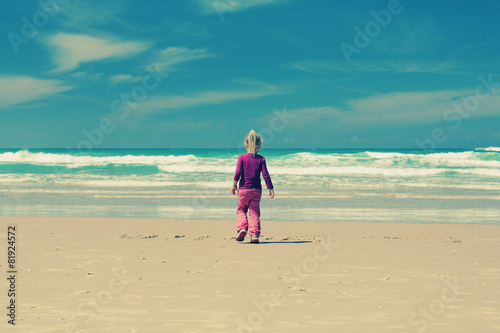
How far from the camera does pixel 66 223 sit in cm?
1016

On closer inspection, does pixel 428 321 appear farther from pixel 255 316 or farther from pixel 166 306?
pixel 166 306

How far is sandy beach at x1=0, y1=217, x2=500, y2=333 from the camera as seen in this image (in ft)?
12.9

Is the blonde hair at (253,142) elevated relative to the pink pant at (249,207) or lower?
elevated

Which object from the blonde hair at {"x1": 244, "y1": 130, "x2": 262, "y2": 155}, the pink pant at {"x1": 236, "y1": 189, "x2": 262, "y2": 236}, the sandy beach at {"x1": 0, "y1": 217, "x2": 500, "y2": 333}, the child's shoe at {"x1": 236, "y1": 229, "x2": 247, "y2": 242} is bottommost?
the sandy beach at {"x1": 0, "y1": 217, "x2": 500, "y2": 333}

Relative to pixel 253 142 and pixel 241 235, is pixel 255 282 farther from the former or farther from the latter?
pixel 253 142

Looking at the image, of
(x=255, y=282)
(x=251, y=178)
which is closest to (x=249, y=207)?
(x=251, y=178)

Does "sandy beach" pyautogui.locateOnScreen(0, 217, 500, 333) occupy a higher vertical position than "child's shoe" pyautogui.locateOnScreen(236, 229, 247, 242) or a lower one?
lower

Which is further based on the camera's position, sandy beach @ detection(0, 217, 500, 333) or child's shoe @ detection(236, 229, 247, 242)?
child's shoe @ detection(236, 229, 247, 242)

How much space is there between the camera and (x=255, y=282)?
5.17m

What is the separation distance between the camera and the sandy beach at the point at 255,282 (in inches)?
155

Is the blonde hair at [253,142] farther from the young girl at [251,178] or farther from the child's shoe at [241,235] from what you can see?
the child's shoe at [241,235]

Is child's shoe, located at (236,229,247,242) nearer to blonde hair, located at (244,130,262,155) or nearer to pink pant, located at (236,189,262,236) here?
pink pant, located at (236,189,262,236)

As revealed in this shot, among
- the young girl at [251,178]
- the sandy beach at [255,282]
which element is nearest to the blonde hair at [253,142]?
the young girl at [251,178]

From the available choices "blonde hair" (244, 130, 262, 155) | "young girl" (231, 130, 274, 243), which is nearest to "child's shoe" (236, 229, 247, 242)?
"young girl" (231, 130, 274, 243)
